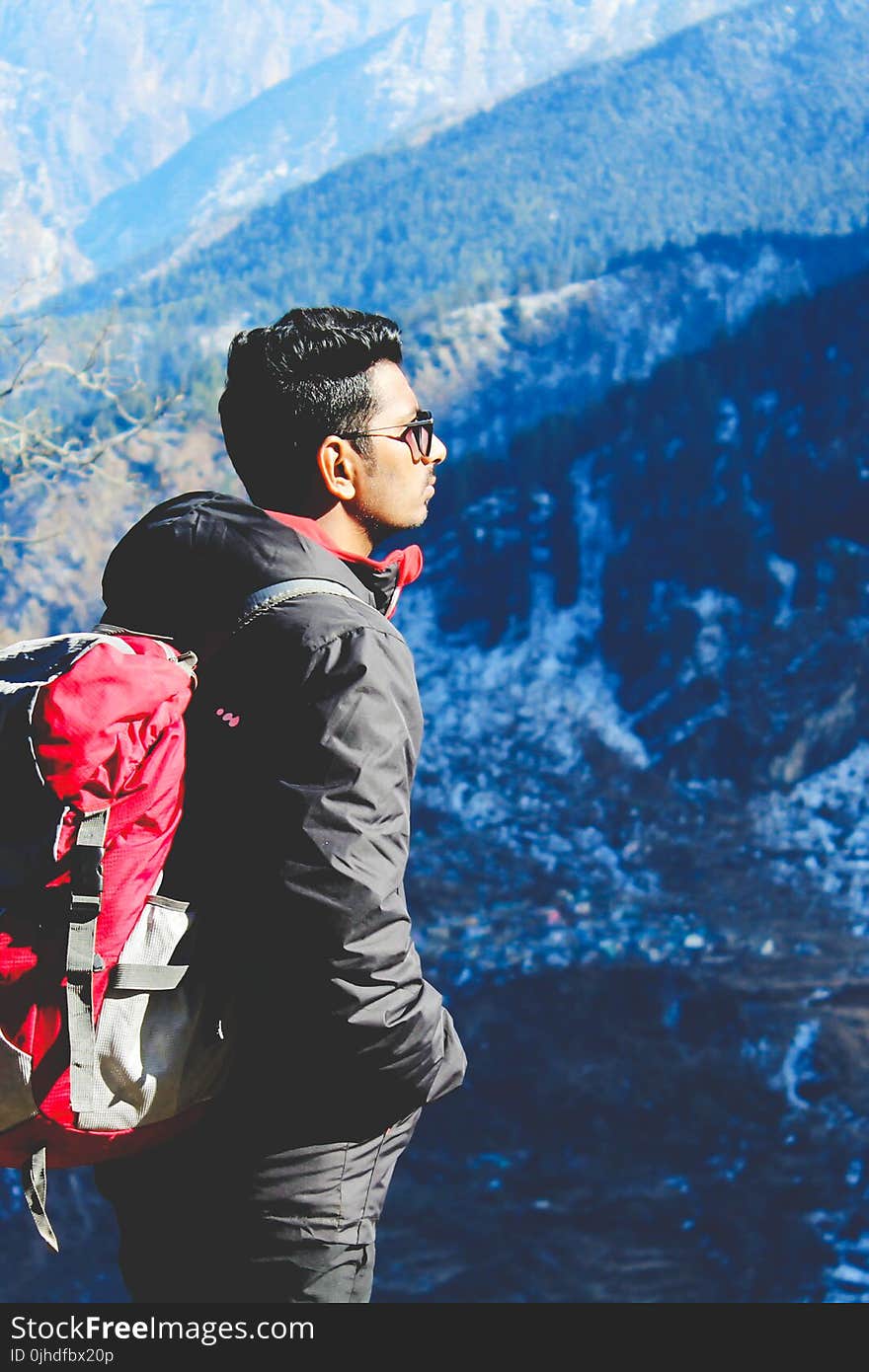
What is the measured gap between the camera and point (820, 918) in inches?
491

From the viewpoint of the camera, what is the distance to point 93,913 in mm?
1723

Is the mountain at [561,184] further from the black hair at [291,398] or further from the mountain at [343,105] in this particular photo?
the mountain at [343,105]

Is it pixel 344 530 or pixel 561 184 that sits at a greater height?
pixel 344 530

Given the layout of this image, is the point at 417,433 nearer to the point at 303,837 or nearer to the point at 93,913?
the point at 303,837

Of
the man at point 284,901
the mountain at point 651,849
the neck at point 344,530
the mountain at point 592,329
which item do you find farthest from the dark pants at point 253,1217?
the mountain at point 592,329

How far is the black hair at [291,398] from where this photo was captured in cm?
212

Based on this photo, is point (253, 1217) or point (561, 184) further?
point (561, 184)

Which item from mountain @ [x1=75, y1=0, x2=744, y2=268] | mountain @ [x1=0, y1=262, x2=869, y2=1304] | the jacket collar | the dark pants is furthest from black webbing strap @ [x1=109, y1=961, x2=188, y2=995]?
mountain @ [x1=75, y1=0, x2=744, y2=268]

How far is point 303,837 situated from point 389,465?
70 centimetres

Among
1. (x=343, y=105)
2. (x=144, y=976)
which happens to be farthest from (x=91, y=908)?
(x=343, y=105)

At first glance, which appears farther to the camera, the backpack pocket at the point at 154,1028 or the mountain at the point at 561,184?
the mountain at the point at 561,184

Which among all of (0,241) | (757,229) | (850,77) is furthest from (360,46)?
(757,229)

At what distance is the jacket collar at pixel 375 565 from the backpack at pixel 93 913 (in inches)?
14.6

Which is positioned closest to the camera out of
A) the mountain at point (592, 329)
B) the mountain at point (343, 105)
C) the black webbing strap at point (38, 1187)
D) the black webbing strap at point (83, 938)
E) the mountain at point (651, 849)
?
the black webbing strap at point (83, 938)
